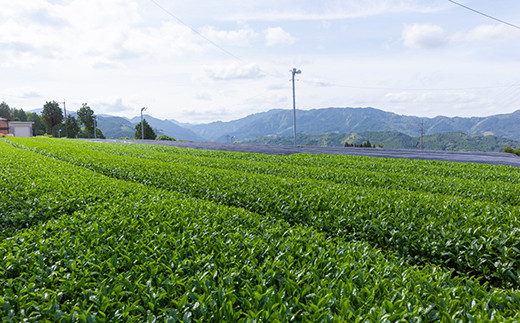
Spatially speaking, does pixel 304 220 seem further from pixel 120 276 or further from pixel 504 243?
pixel 120 276

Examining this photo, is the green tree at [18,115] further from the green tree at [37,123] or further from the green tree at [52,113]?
the green tree at [52,113]

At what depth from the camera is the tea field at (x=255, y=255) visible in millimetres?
2586

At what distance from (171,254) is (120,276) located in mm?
671

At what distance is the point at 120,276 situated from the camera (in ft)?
9.68

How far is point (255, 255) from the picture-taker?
352 centimetres

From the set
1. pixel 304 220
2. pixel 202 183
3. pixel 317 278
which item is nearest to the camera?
pixel 317 278

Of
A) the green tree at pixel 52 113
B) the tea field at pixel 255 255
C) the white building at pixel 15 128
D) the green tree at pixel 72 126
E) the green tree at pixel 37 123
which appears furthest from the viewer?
the green tree at pixel 37 123

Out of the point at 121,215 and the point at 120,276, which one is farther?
the point at 121,215

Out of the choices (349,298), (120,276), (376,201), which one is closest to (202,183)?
(376,201)

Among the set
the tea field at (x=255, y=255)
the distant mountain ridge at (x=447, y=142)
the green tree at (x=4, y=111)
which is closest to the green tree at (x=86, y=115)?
the green tree at (x=4, y=111)

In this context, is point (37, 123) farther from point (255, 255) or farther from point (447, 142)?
point (447, 142)

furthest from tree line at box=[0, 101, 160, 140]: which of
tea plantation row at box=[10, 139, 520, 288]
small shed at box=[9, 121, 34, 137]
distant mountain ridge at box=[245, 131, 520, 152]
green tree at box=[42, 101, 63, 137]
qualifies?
distant mountain ridge at box=[245, 131, 520, 152]

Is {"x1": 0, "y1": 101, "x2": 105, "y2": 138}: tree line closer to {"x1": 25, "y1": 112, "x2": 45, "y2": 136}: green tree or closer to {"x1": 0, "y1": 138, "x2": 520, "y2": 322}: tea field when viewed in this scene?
{"x1": 25, "y1": 112, "x2": 45, "y2": 136}: green tree

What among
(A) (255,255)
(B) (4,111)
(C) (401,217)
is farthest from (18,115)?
(C) (401,217)
